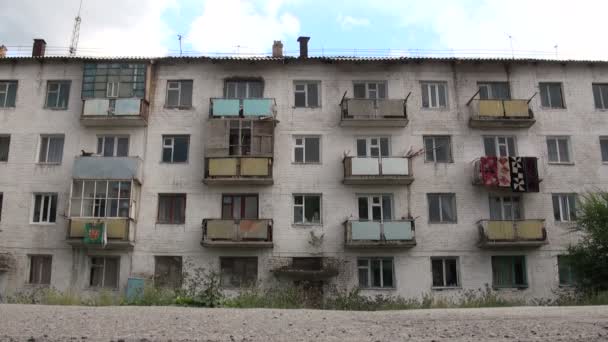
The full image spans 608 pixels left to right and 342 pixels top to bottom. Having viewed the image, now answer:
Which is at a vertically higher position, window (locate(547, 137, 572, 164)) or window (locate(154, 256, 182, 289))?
window (locate(547, 137, 572, 164))

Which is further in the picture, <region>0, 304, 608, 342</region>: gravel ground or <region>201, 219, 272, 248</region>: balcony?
<region>201, 219, 272, 248</region>: balcony

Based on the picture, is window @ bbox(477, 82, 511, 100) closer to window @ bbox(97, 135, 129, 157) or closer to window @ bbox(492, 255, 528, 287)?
window @ bbox(492, 255, 528, 287)

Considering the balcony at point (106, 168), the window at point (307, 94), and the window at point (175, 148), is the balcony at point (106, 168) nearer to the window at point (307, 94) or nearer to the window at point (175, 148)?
the window at point (175, 148)

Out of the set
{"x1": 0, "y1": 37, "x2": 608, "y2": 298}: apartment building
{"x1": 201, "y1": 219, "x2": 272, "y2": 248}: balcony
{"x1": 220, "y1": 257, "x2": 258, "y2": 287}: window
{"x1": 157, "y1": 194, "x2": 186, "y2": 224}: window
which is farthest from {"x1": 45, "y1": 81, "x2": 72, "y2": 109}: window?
{"x1": 220, "y1": 257, "x2": 258, "y2": 287}: window

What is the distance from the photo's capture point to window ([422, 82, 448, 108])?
97.3 ft

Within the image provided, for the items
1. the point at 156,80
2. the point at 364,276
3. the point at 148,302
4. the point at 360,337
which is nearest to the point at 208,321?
the point at 360,337

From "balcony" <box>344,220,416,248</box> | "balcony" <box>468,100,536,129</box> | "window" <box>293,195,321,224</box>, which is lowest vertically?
"balcony" <box>344,220,416,248</box>

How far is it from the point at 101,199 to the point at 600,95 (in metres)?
26.1

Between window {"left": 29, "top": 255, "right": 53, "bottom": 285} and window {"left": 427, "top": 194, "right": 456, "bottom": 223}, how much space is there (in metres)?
18.5

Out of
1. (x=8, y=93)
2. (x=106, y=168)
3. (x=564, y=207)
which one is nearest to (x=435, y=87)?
(x=564, y=207)

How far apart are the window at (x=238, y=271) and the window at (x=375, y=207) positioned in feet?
18.9

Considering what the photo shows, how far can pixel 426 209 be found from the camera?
27984 millimetres

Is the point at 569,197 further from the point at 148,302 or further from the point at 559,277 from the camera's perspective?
the point at 148,302

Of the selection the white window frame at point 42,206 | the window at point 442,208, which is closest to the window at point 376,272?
the window at point 442,208
